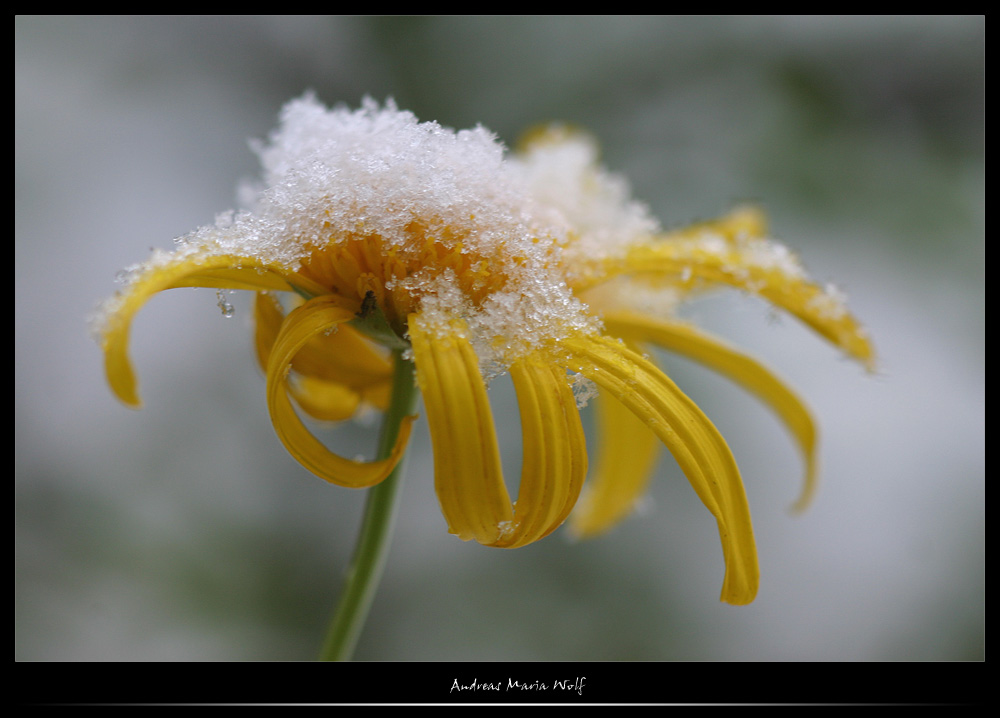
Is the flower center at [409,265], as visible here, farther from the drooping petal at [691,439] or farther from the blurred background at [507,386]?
the blurred background at [507,386]

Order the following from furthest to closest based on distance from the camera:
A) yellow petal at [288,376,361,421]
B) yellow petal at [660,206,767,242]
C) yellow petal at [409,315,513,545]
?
yellow petal at [660,206,767,242] < yellow petal at [288,376,361,421] < yellow petal at [409,315,513,545]

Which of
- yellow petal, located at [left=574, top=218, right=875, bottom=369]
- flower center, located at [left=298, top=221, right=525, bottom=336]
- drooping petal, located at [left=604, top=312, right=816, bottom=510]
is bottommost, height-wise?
drooping petal, located at [left=604, top=312, right=816, bottom=510]

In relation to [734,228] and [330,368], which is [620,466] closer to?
[734,228]

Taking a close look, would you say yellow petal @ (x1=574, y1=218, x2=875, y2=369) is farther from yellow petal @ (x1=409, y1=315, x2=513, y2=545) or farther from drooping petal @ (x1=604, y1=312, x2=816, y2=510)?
yellow petal @ (x1=409, y1=315, x2=513, y2=545)

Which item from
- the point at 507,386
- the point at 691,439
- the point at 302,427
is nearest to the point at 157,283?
the point at 302,427

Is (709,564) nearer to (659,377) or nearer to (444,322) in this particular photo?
(659,377)

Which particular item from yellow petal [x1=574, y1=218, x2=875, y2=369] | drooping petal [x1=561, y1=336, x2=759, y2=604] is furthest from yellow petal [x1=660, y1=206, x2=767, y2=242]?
drooping petal [x1=561, y1=336, x2=759, y2=604]
